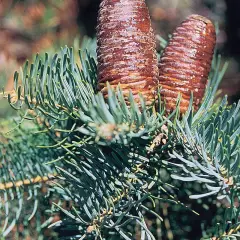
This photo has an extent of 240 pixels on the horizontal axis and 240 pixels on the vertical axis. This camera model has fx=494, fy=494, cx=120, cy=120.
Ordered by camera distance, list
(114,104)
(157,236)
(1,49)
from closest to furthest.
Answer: (114,104) → (157,236) → (1,49)

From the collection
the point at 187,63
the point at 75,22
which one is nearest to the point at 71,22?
the point at 75,22

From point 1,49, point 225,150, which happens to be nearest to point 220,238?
point 225,150

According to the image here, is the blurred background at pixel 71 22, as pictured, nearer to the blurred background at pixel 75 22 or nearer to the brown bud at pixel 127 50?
the blurred background at pixel 75 22

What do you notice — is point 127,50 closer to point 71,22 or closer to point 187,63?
A: point 187,63

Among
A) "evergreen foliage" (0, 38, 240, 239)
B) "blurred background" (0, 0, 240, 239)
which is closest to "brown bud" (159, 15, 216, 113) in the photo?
"evergreen foliage" (0, 38, 240, 239)

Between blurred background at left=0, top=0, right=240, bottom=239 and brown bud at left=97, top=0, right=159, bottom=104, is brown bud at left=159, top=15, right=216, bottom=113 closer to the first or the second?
brown bud at left=97, top=0, right=159, bottom=104

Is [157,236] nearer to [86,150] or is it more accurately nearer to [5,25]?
[86,150]
